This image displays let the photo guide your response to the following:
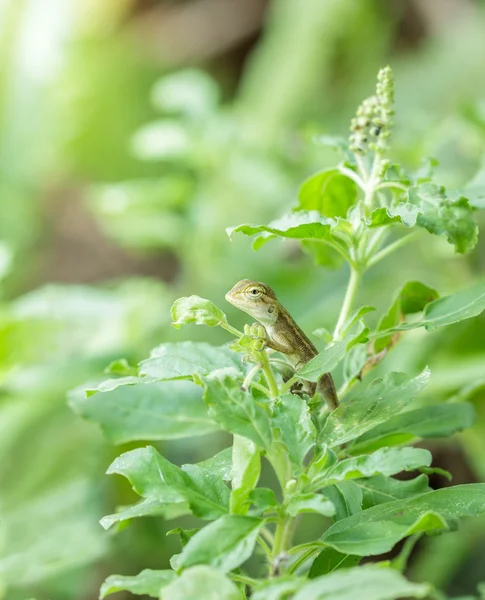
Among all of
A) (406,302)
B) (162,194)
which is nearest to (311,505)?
(406,302)

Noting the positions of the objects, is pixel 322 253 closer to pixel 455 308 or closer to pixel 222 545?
pixel 455 308

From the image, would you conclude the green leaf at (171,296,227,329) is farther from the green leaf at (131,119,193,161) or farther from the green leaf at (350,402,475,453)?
the green leaf at (131,119,193,161)

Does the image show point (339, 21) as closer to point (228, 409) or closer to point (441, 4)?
point (441, 4)

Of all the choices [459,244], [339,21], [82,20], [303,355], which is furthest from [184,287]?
[82,20]

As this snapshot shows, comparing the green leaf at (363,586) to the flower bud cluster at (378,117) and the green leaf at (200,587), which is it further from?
the flower bud cluster at (378,117)

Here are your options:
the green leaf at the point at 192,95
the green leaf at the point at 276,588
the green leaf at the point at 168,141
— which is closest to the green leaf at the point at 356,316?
the green leaf at the point at 276,588

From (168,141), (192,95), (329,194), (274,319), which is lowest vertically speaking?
(274,319)

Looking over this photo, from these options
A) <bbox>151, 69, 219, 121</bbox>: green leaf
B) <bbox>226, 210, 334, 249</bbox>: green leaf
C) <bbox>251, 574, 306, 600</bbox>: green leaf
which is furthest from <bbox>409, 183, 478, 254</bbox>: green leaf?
<bbox>151, 69, 219, 121</bbox>: green leaf
